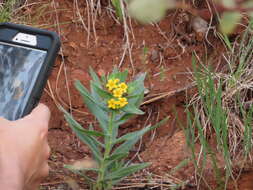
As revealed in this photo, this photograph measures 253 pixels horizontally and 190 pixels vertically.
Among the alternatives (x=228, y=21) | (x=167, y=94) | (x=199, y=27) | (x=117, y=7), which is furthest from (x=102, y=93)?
(x=228, y=21)

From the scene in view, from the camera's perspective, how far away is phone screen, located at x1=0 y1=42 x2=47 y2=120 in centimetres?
124

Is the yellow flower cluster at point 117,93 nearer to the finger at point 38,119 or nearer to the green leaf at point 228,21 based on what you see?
the finger at point 38,119

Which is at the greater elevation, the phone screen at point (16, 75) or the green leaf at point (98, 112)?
the phone screen at point (16, 75)

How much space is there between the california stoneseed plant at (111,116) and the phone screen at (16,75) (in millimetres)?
155

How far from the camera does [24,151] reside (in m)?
1.04

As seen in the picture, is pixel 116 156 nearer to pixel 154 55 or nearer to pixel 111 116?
pixel 111 116

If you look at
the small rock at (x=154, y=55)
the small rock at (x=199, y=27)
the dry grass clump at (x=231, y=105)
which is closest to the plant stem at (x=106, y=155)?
the dry grass clump at (x=231, y=105)

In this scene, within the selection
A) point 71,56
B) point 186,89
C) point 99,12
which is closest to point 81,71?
point 71,56

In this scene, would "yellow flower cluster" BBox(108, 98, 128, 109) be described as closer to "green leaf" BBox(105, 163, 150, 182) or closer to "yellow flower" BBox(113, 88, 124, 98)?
"yellow flower" BBox(113, 88, 124, 98)

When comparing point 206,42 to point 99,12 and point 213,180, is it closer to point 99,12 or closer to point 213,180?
point 99,12

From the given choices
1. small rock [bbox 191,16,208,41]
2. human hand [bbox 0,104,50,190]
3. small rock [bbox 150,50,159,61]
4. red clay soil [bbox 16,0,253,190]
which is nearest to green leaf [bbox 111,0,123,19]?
red clay soil [bbox 16,0,253,190]

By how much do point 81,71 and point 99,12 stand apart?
274 mm

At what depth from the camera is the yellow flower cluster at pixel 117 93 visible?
1.27 meters

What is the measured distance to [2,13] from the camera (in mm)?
1909
